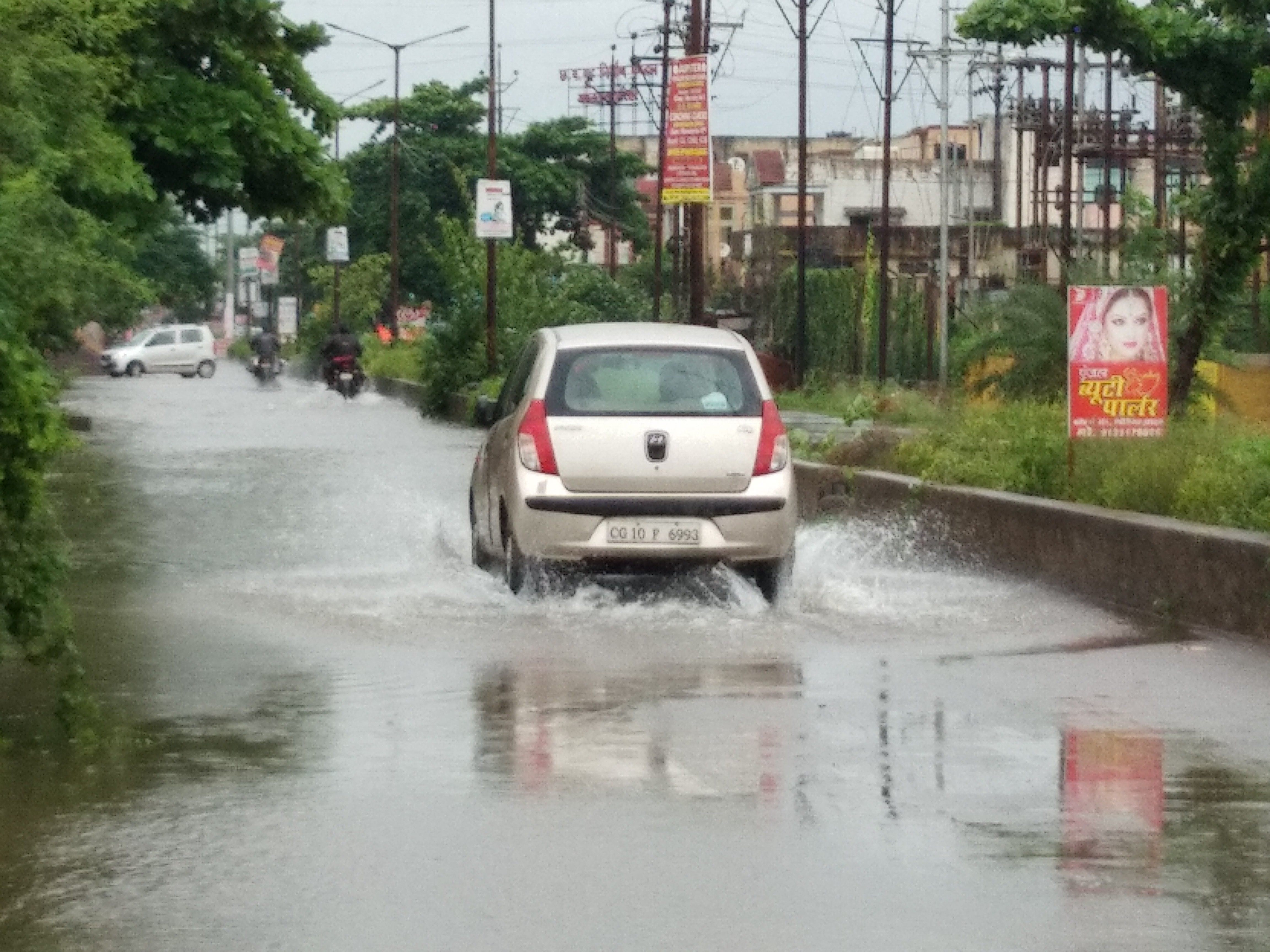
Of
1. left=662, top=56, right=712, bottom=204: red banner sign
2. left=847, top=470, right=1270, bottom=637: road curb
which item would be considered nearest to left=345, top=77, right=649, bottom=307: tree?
left=662, top=56, right=712, bottom=204: red banner sign

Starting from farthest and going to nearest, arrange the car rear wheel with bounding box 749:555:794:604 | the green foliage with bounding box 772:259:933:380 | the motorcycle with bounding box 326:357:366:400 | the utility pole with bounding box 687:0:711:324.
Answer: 1. the motorcycle with bounding box 326:357:366:400
2. the green foliage with bounding box 772:259:933:380
3. the utility pole with bounding box 687:0:711:324
4. the car rear wheel with bounding box 749:555:794:604

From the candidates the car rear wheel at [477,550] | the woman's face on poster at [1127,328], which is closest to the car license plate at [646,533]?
the car rear wheel at [477,550]

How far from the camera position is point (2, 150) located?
9.80m

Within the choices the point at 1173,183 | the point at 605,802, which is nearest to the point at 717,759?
the point at 605,802

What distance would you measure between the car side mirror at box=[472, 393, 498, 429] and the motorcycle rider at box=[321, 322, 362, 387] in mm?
35155

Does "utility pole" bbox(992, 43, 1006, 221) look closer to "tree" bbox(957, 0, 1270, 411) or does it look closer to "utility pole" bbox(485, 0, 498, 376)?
"utility pole" bbox(485, 0, 498, 376)

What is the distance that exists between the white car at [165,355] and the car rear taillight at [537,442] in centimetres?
6634

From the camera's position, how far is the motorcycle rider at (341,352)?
50.1 metres

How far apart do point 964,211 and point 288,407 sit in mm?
56326

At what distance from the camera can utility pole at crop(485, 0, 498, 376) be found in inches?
1809

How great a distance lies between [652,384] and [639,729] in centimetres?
458

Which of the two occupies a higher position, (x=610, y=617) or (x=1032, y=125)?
(x=1032, y=125)

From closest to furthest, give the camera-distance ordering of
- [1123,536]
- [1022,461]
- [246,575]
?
[1123,536] < [246,575] < [1022,461]

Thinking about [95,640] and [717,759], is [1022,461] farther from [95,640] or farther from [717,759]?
[717,759]
